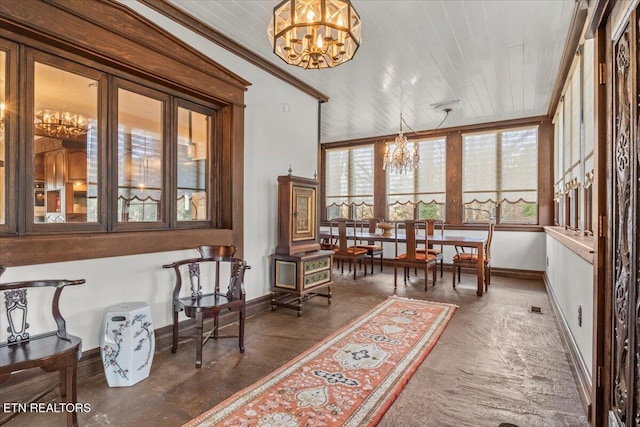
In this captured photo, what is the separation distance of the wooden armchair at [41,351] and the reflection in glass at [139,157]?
0.93 meters

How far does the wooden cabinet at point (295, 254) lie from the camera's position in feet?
12.2

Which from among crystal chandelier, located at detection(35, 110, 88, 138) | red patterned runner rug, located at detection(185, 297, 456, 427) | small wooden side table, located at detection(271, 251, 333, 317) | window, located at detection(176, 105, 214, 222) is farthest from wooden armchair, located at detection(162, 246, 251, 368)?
crystal chandelier, located at detection(35, 110, 88, 138)

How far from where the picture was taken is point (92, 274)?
7.67 feet

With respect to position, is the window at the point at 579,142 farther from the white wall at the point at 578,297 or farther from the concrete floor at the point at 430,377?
the concrete floor at the point at 430,377

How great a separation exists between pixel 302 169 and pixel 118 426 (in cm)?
336

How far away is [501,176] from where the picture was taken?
6.05 meters

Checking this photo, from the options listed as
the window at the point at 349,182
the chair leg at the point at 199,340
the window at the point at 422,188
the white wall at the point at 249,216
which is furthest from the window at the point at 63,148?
the window at the point at 349,182

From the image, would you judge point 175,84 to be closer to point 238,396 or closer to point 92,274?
point 92,274

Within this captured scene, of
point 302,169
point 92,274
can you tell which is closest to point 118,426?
point 92,274

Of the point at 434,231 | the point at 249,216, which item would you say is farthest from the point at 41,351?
the point at 434,231

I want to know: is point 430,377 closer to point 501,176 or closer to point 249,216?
point 249,216

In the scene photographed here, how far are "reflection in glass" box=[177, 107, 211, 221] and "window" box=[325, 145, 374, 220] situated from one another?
4.59 meters

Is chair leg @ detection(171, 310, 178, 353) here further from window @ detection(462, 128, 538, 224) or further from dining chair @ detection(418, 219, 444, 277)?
window @ detection(462, 128, 538, 224)

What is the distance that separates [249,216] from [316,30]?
2.17 meters
